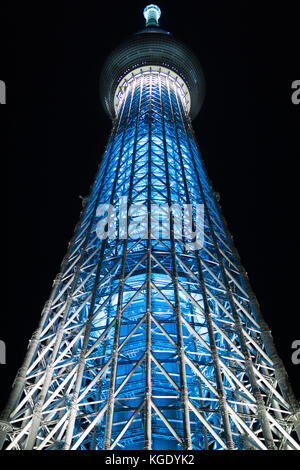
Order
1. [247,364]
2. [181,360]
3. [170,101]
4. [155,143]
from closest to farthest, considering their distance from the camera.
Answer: [181,360] < [247,364] < [155,143] < [170,101]

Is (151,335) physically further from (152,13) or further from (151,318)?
(152,13)

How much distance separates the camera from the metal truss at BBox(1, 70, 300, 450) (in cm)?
1783

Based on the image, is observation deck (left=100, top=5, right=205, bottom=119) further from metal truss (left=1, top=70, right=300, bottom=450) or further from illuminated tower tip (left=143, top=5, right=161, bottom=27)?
illuminated tower tip (left=143, top=5, right=161, bottom=27)

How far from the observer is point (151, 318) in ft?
64.7

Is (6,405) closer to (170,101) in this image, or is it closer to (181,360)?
(181,360)

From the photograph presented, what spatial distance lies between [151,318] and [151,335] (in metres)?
1.83

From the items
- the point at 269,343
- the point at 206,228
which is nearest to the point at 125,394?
the point at 269,343

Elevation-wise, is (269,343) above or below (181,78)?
below

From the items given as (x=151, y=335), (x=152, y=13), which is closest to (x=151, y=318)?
(x=151, y=335)

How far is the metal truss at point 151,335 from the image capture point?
58.5 ft

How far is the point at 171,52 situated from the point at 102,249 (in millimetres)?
31568

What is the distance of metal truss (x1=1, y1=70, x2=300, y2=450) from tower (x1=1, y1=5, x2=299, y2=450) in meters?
0.08

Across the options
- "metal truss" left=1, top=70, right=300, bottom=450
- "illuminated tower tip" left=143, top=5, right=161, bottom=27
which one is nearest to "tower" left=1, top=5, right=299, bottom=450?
"metal truss" left=1, top=70, right=300, bottom=450
